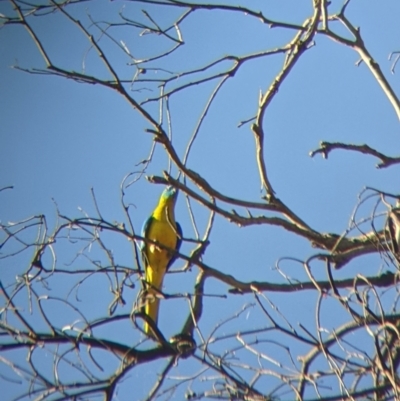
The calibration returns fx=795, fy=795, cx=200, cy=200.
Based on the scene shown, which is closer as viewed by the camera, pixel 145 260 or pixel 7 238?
pixel 7 238

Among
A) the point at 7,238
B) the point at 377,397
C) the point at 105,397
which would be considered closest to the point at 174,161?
A: the point at 7,238

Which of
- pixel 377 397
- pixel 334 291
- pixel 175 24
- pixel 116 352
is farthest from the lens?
pixel 175 24

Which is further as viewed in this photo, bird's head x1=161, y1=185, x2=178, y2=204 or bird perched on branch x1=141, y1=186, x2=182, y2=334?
bird's head x1=161, y1=185, x2=178, y2=204

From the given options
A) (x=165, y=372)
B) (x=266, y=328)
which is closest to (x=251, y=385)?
(x=266, y=328)

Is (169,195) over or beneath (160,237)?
over

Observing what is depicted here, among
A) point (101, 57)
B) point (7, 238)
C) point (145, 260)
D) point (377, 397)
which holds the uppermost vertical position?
point (145, 260)

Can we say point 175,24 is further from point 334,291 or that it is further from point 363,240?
point 334,291

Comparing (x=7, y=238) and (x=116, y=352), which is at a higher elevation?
(x=7, y=238)

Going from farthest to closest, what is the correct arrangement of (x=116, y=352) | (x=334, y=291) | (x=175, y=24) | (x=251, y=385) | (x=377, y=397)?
1. (x=175, y=24)
2. (x=116, y=352)
3. (x=251, y=385)
4. (x=377, y=397)
5. (x=334, y=291)

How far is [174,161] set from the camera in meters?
2.05

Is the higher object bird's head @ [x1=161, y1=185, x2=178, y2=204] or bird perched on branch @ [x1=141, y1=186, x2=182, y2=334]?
bird's head @ [x1=161, y1=185, x2=178, y2=204]

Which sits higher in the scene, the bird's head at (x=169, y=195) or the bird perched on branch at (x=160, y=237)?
the bird's head at (x=169, y=195)

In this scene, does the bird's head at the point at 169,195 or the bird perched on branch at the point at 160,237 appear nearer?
the bird perched on branch at the point at 160,237

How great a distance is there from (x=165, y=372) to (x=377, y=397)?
595mm
